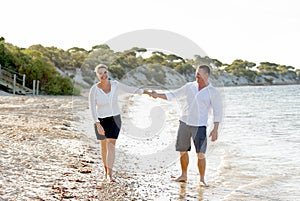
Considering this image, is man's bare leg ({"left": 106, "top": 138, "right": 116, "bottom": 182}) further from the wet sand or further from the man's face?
the man's face

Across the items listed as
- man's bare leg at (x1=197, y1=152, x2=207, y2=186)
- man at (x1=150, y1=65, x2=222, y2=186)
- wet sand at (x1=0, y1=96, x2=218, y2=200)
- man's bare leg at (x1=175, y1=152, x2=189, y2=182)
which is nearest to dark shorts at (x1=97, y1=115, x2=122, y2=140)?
wet sand at (x1=0, y1=96, x2=218, y2=200)

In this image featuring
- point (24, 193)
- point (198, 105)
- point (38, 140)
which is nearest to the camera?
point (24, 193)

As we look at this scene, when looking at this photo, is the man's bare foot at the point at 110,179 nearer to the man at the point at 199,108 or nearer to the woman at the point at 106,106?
the woman at the point at 106,106

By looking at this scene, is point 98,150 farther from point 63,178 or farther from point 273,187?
point 273,187

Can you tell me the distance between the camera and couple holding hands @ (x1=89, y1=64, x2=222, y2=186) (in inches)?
232

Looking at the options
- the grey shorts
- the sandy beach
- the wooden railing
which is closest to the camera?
the sandy beach

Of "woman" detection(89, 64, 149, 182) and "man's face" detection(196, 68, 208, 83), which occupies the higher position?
"man's face" detection(196, 68, 208, 83)

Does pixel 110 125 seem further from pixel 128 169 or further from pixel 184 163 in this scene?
pixel 128 169

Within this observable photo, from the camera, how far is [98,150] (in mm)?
8891

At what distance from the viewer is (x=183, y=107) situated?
618cm

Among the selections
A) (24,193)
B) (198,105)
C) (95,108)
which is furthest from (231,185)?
(24,193)

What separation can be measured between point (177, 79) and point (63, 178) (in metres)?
4.27

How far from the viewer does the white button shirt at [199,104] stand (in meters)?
5.98

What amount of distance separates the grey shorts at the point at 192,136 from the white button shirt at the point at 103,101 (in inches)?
41.5
